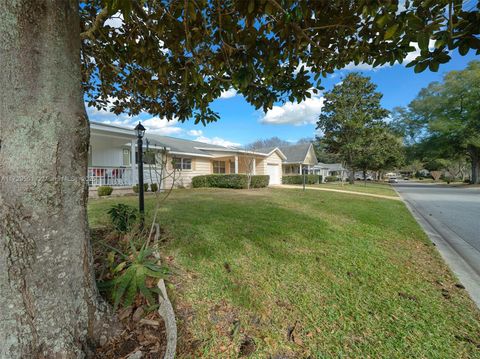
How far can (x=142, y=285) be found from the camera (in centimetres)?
215

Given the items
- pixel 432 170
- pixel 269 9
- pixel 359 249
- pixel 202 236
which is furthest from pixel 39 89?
pixel 432 170

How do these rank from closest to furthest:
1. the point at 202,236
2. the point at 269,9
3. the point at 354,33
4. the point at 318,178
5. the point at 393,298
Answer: the point at 269,9, the point at 393,298, the point at 354,33, the point at 202,236, the point at 318,178

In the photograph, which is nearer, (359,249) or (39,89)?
(39,89)

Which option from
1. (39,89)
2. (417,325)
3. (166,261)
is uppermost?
(39,89)

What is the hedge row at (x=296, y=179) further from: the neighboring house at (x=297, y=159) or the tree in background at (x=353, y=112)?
the tree in background at (x=353, y=112)

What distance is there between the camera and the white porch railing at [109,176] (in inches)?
434

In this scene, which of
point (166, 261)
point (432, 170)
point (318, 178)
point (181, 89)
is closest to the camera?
point (166, 261)

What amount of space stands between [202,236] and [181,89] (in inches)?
104

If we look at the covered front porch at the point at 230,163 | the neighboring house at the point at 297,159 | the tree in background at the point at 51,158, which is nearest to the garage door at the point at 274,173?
the covered front porch at the point at 230,163

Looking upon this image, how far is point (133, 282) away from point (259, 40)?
2905mm

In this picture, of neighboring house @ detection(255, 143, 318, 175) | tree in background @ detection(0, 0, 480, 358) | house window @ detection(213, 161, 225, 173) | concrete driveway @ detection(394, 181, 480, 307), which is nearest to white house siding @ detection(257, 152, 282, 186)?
house window @ detection(213, 161, 225, 173)

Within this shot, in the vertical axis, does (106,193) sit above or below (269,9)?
below

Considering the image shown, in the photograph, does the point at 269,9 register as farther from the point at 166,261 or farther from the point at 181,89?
the point at 166,261

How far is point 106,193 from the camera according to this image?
10.7 meters
